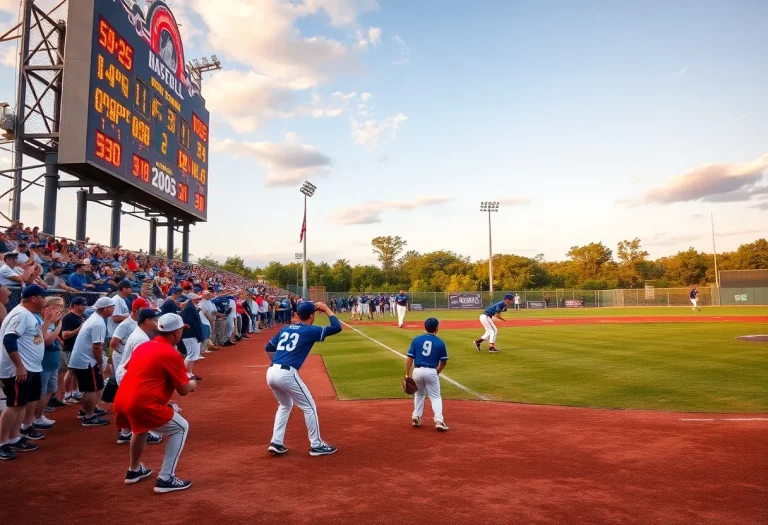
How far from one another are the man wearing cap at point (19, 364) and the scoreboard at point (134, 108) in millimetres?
14642

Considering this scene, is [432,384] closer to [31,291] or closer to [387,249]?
[31,291]

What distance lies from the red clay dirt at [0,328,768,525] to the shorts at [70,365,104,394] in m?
0.63

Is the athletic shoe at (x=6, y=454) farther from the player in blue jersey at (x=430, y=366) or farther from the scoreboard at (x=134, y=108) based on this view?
the scoreboard at (x=134, y=108)

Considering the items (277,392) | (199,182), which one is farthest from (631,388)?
(199,182)

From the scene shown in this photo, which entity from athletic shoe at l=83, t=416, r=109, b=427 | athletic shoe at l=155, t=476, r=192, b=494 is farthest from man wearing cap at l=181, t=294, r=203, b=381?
athletic shoe at l=155, t=476, r=192, b=494

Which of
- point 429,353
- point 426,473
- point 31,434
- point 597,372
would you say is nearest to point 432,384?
point 429,353

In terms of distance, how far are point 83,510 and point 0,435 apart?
8.07ft

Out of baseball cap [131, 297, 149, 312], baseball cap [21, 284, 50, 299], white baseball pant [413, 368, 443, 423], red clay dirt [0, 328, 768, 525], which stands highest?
baseball cap [21, 284, 50, 299]

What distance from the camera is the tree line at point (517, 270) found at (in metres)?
88.6

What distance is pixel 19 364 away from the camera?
229 inches

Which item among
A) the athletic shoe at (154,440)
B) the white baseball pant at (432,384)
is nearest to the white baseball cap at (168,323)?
the athletic shoe at (154,440)

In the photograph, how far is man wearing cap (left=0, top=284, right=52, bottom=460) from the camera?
5.89m

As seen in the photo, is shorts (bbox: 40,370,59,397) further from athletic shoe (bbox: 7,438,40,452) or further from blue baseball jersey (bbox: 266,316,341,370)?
blue baseball jersey (bbox: 266,316,341,370)

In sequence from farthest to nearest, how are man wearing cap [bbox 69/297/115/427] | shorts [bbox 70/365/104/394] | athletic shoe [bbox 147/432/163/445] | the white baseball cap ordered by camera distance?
shorts [bbox 70/365/104/394], man wearing cap [bbox 69/297/115/427], athletic shoe [bbox 147/432/163/445], the white baseball cap
